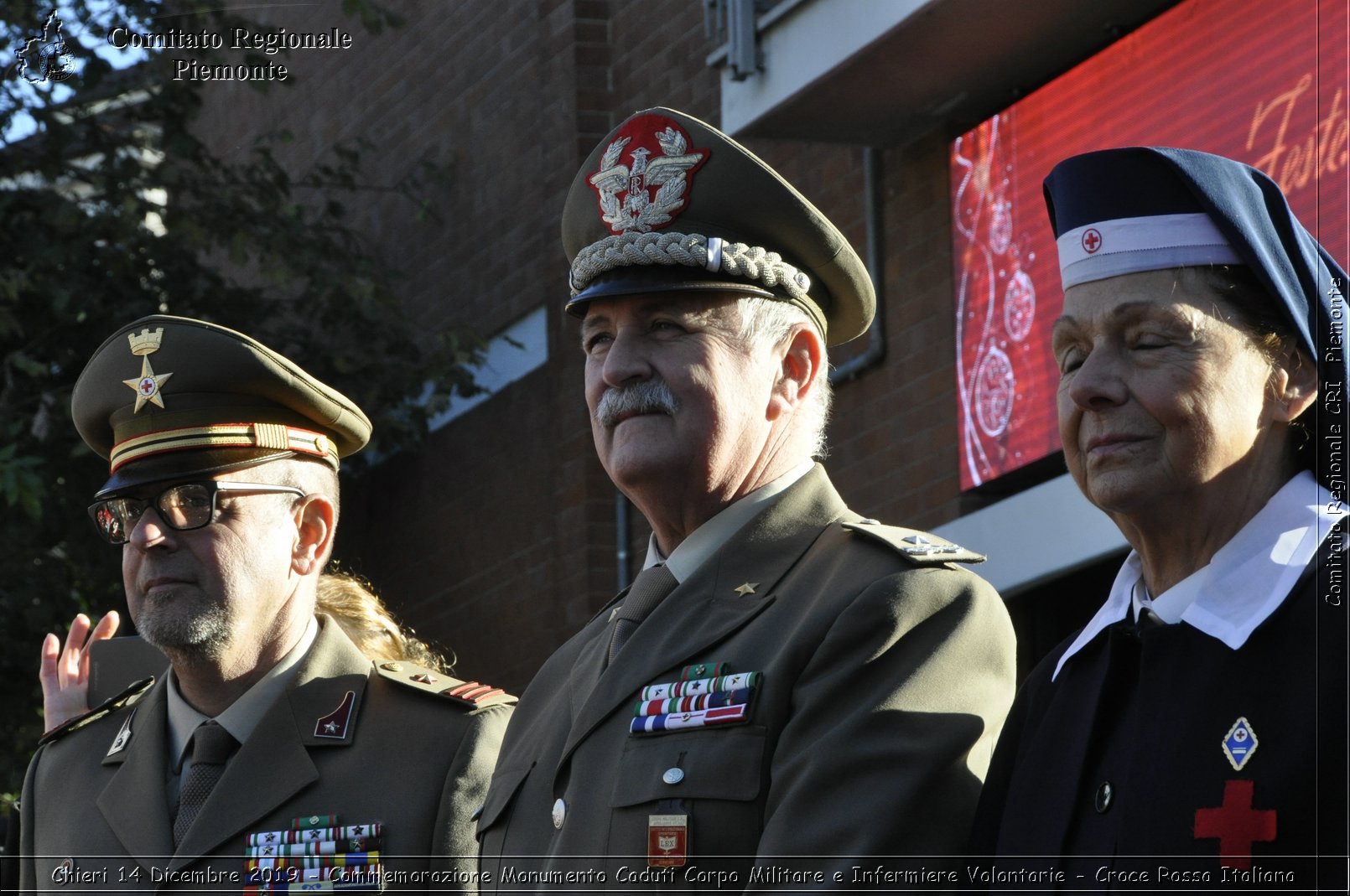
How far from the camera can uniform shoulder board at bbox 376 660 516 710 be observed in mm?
4391

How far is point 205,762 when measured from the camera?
14.2ft

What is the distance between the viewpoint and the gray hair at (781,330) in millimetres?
3691

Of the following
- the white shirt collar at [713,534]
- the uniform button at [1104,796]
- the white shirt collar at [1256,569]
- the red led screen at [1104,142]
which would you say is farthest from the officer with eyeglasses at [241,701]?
the red led screen at [1104,142]

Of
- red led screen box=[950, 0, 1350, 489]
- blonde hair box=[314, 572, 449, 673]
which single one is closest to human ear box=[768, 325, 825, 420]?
blonde hair box=[314, 572, 449, 673]

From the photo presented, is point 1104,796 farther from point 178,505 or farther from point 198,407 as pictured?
point 198,407

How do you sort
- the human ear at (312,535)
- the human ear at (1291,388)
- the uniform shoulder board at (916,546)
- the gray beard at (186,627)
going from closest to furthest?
Result: the human ear at (1291,388) → the uniform shoulder board at (916,546) → the gray beard at (186,627) → the human ear at (312,535)

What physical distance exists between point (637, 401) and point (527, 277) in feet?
19.7

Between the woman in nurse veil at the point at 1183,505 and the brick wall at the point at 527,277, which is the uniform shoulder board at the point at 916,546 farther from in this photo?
the brick wall at the point at 527,277

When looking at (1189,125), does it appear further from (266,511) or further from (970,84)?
(266,511)

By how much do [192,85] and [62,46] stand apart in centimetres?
80

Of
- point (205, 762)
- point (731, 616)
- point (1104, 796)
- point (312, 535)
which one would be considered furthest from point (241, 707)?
point (1104, 796)

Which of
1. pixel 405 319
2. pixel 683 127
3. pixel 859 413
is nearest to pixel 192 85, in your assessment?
pixel 405 319

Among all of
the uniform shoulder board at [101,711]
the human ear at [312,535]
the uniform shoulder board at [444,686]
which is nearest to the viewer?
the uniform shoulder board at [444,686]

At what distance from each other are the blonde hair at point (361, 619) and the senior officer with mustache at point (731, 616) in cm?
93
